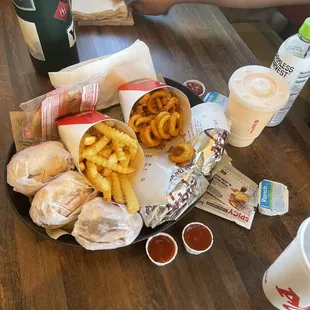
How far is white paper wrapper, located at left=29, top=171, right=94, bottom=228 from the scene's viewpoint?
1.98 ft

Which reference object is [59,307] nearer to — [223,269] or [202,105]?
[223,269]

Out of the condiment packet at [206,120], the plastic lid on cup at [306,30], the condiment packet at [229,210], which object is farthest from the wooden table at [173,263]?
the plastic lid on cup at [306,30]

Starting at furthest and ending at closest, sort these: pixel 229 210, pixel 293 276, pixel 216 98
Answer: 1. pixel 216 98
2. pixel 229 210
3. pixel 293 276

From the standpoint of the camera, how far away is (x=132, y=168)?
0.69 meters

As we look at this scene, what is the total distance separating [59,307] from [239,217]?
0.40 m

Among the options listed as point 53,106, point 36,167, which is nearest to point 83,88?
point 53,106

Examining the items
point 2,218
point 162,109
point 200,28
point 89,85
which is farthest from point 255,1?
point 2,218

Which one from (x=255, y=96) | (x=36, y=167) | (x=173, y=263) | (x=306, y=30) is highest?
→ (x=306, y=30)

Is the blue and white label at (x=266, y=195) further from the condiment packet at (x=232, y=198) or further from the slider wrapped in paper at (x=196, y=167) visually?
the slider wrapped in paper at (x=196, y=167)

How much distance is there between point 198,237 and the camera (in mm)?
680

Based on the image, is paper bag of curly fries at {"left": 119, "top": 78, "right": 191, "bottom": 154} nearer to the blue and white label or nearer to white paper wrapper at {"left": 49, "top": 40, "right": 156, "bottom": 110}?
white paper wrapper at {"left": 49, "top": 40, "right": 156, "bottom": 110}

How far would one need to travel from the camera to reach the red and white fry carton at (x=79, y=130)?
0.67 metres

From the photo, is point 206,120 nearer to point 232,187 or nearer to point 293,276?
point 232,187

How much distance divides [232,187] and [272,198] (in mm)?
90
